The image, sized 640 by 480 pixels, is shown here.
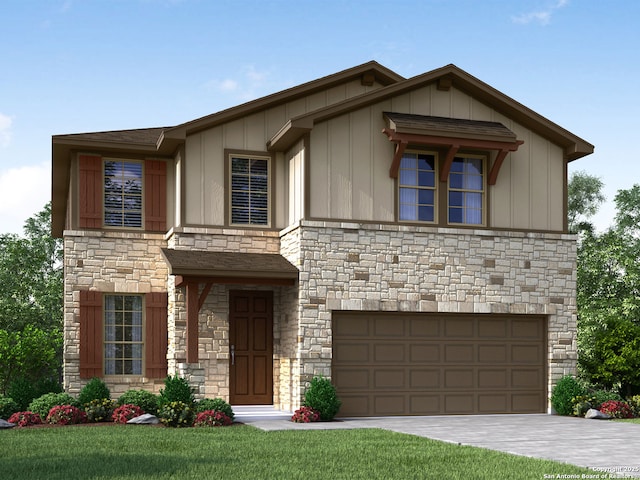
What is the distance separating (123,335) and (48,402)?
2.68 m

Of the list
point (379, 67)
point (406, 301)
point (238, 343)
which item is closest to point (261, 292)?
point (238, 343)

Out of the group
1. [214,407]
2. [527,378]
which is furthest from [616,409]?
[214,407]

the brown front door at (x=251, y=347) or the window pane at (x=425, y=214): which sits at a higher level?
the window pane at (x=425, y=214)

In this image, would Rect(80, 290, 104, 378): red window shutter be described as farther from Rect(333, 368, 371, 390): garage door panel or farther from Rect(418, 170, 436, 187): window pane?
Rect(418, 170, 436, 187): window pane

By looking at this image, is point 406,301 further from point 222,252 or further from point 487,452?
point 487,452

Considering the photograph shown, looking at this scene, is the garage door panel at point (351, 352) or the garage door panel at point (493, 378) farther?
the garage door panel at point (493, 378)

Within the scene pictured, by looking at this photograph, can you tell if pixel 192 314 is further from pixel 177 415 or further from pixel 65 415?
pixel 65 415

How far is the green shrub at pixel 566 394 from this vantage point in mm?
18828

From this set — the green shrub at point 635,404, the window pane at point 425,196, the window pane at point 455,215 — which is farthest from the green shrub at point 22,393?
the green shrub at point 635,404

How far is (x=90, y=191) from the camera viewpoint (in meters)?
19.3

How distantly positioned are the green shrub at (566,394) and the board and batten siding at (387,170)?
357 cm

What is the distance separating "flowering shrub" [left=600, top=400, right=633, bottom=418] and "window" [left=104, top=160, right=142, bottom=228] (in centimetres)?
1125

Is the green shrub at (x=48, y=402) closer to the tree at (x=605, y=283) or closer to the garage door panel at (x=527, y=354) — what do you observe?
the garage door panel at (x=527, y=354)

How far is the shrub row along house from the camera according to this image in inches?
712
